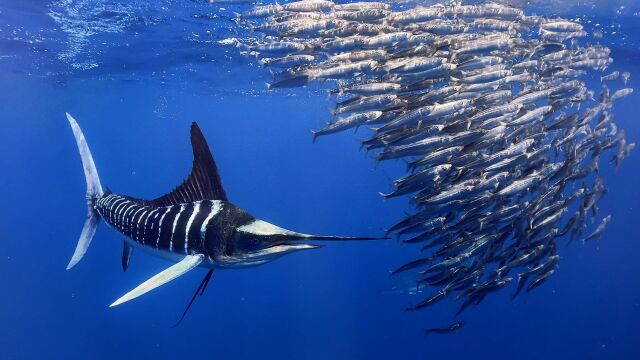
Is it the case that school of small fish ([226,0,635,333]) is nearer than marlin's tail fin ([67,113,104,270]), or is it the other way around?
marlin's tail fin ([67,113,104,270])

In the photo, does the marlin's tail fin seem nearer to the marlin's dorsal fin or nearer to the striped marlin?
the striped marlin

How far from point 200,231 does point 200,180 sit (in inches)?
21.6

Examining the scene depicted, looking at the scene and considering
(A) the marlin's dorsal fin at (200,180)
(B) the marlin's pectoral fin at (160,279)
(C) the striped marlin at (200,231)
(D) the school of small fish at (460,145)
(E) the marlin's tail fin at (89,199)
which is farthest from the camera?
(D) the school of small fish at (460,145)

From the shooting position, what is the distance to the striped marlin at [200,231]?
3158mm

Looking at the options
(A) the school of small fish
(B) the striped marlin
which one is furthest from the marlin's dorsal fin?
(A) the school of small fish

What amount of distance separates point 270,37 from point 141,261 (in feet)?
60.4

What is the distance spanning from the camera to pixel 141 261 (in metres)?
26.8

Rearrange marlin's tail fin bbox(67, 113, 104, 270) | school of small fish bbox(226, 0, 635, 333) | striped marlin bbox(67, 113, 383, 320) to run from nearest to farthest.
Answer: striped marlin bbox(67, 113, 383, 320) < marlin's tail fin bbox(67, 113, 104, 270) < school of small fish bbox(226, 0, 635, 333)

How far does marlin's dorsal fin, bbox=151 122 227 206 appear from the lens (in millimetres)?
3771

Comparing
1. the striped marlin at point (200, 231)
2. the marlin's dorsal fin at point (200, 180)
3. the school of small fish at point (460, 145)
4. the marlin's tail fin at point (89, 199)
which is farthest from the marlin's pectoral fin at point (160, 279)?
the school of small fish at point (460, 145)

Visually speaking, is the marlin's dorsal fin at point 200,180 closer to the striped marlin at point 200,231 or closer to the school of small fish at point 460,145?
the striped marlin at point 200,231

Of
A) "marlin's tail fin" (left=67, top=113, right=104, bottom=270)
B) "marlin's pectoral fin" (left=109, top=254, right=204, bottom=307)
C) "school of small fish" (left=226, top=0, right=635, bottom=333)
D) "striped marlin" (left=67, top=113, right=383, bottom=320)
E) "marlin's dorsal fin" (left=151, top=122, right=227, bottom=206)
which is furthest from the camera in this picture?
"school of small fish" (left=226, top=0, right=635, bottom=333)

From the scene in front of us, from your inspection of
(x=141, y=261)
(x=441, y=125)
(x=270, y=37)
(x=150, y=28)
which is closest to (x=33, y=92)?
(x=141, y=261)

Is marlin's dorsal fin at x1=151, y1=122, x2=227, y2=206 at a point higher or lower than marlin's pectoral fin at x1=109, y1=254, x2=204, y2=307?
higher
